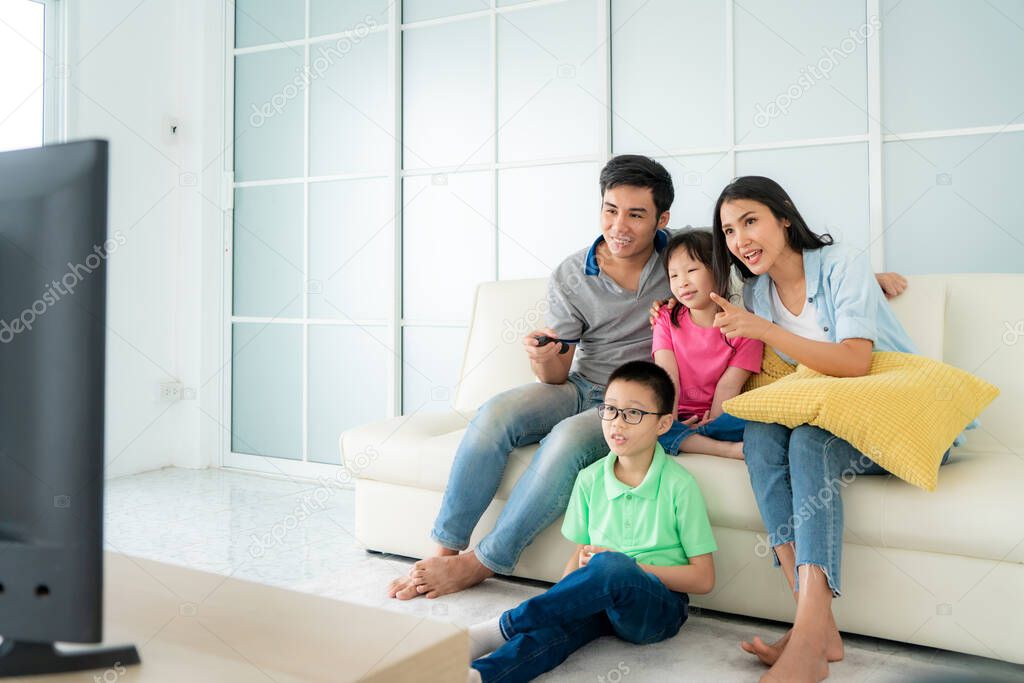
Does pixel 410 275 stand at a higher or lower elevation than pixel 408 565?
higher

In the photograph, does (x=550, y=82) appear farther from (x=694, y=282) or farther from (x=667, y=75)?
(x=694, y=282)

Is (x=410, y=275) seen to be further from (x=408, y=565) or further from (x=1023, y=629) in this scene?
(x=1023, y=629)

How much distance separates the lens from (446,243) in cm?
335

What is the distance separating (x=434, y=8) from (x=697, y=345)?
2.00 meters

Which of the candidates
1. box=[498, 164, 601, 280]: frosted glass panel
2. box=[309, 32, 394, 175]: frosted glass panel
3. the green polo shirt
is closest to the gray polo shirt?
the green polo shirt

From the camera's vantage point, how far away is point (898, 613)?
1705mm

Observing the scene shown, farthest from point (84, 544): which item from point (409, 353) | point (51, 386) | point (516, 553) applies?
point (409, 353)

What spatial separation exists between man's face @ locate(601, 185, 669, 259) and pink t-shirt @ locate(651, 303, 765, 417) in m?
0.21

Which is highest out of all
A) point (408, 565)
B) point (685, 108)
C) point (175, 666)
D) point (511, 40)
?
point (511, 40)

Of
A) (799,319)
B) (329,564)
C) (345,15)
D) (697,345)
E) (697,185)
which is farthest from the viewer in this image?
(345,15)

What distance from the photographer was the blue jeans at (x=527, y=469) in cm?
199

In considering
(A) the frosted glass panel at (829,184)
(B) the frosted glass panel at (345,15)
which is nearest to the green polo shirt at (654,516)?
(A) the frosted glass panel at (829,184)

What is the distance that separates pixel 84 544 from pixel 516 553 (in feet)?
4.98

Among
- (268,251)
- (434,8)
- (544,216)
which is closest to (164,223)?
(268,251)
